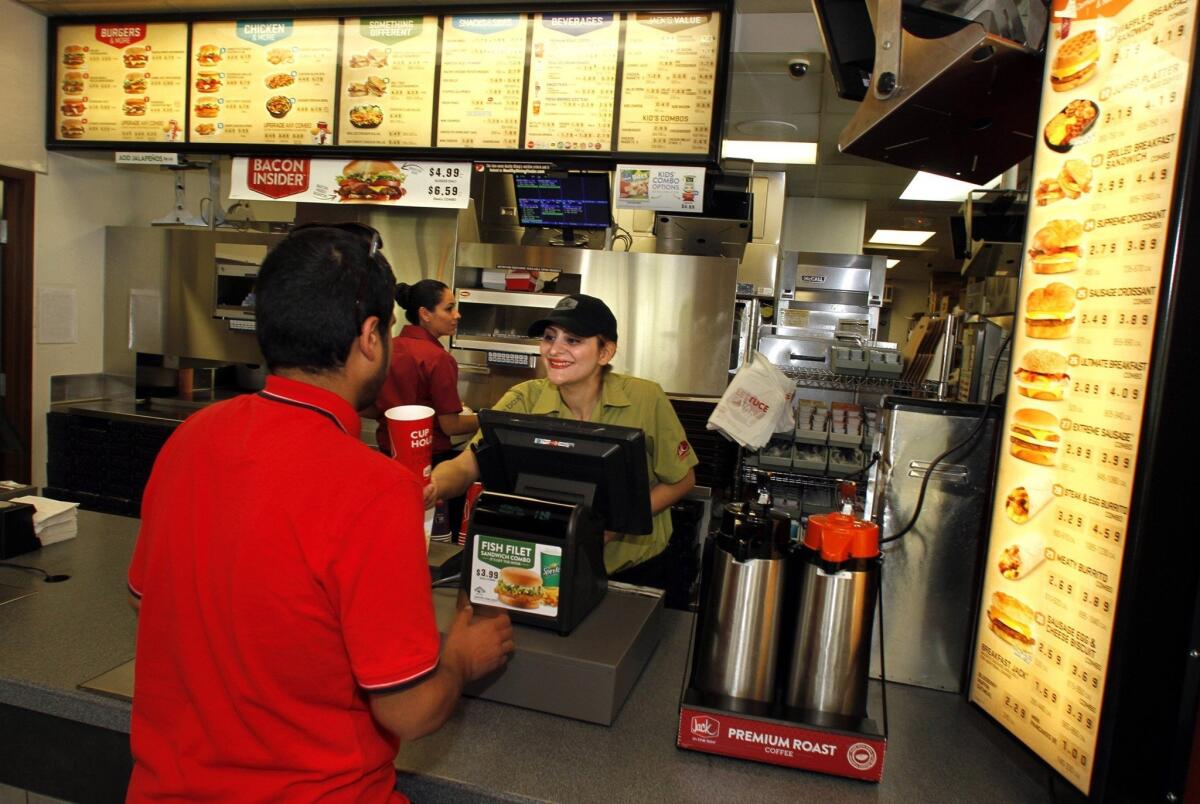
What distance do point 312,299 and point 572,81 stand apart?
2.59 meters

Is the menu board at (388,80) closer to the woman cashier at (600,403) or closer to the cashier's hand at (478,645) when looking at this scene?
the woman cashier at (600,403)

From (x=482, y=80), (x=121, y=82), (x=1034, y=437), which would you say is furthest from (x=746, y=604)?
(x=121, y=82)

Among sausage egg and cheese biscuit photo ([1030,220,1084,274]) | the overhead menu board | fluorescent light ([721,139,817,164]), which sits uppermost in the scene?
fluorescent light ([721,139,817,164])

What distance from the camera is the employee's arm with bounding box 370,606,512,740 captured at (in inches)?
40.1

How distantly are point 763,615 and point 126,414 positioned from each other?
434 cm

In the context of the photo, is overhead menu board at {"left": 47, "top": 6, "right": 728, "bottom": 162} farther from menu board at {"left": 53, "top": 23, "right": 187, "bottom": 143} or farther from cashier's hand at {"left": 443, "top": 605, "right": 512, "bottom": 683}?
cashier's hand at {"left": 443, "top": 605, "right": 512, "bottom": 683}

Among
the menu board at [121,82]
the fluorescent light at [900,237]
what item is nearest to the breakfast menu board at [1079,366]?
the menu board at [121,82]

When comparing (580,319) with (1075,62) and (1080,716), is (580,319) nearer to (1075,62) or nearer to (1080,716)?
(1075,62)

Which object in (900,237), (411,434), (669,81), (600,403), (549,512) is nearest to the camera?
(549,512)

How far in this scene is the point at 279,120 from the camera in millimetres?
3570

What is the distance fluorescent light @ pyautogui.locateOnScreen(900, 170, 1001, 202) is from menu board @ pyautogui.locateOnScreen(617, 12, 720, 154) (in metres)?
4.24

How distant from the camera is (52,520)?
2.13m

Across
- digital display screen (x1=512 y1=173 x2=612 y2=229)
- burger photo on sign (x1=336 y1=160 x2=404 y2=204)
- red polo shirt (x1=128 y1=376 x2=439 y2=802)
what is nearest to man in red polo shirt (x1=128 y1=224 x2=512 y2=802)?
red polo shirt (x1=128 y1=376 x2=439 y2=802)

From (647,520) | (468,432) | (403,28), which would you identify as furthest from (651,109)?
Result: (647,520)
